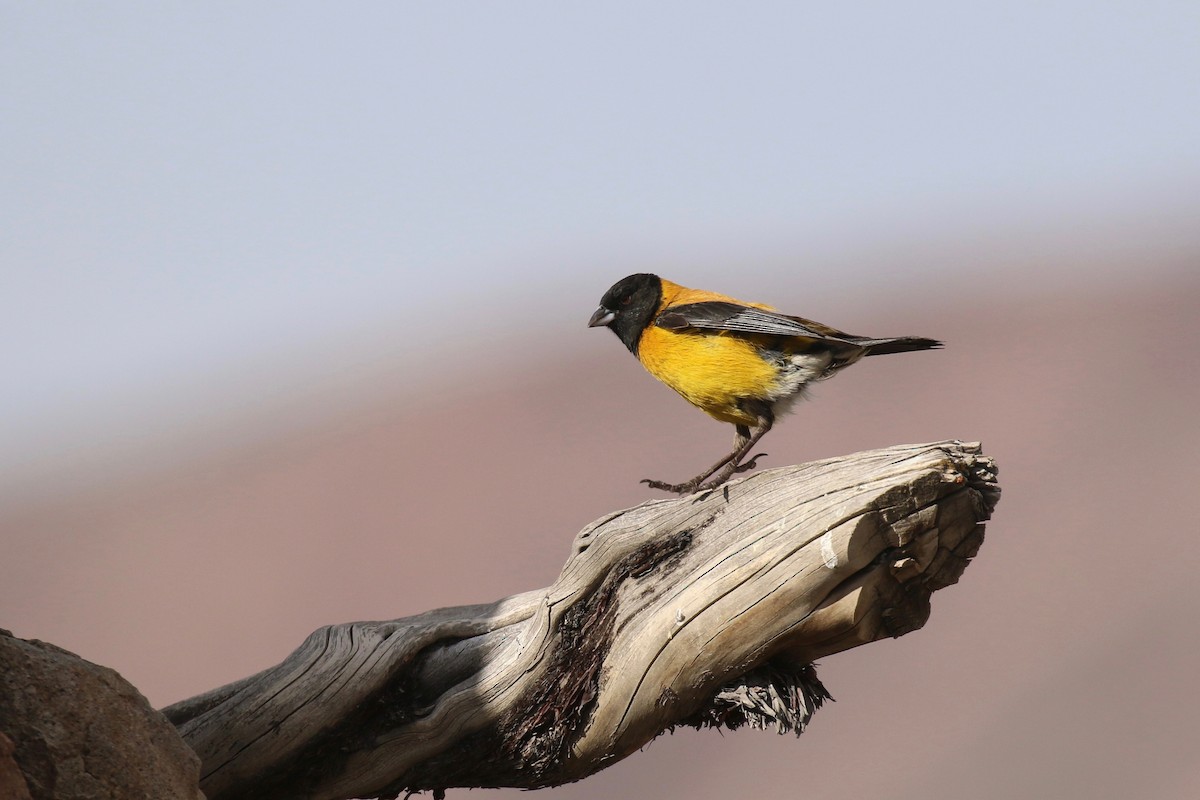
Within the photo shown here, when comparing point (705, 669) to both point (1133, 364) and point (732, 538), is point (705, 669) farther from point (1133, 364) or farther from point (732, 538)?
point (1133, 364)

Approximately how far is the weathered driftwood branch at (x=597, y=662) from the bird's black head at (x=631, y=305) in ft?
4.52

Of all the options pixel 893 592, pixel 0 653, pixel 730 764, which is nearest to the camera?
pixel 0 653

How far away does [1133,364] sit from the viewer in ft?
151

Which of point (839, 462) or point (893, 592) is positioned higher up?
point (839, 462)

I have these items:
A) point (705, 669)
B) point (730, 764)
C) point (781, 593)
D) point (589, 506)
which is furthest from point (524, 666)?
point (589, 506)

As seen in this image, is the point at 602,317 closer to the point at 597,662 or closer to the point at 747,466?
the point at 747,466

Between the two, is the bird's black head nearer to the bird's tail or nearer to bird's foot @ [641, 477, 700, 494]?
bird's foot @ [641, 477, 700, 494]

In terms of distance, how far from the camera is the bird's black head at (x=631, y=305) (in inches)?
246

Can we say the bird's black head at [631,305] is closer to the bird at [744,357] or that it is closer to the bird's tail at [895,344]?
the bird at [744,357]

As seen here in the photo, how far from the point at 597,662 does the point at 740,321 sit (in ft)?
5.67

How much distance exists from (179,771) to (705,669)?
1.86 m

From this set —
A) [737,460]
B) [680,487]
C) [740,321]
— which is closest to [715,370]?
[740,321]

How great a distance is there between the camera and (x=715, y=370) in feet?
18.8

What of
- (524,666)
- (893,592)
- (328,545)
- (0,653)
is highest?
(328,545)
